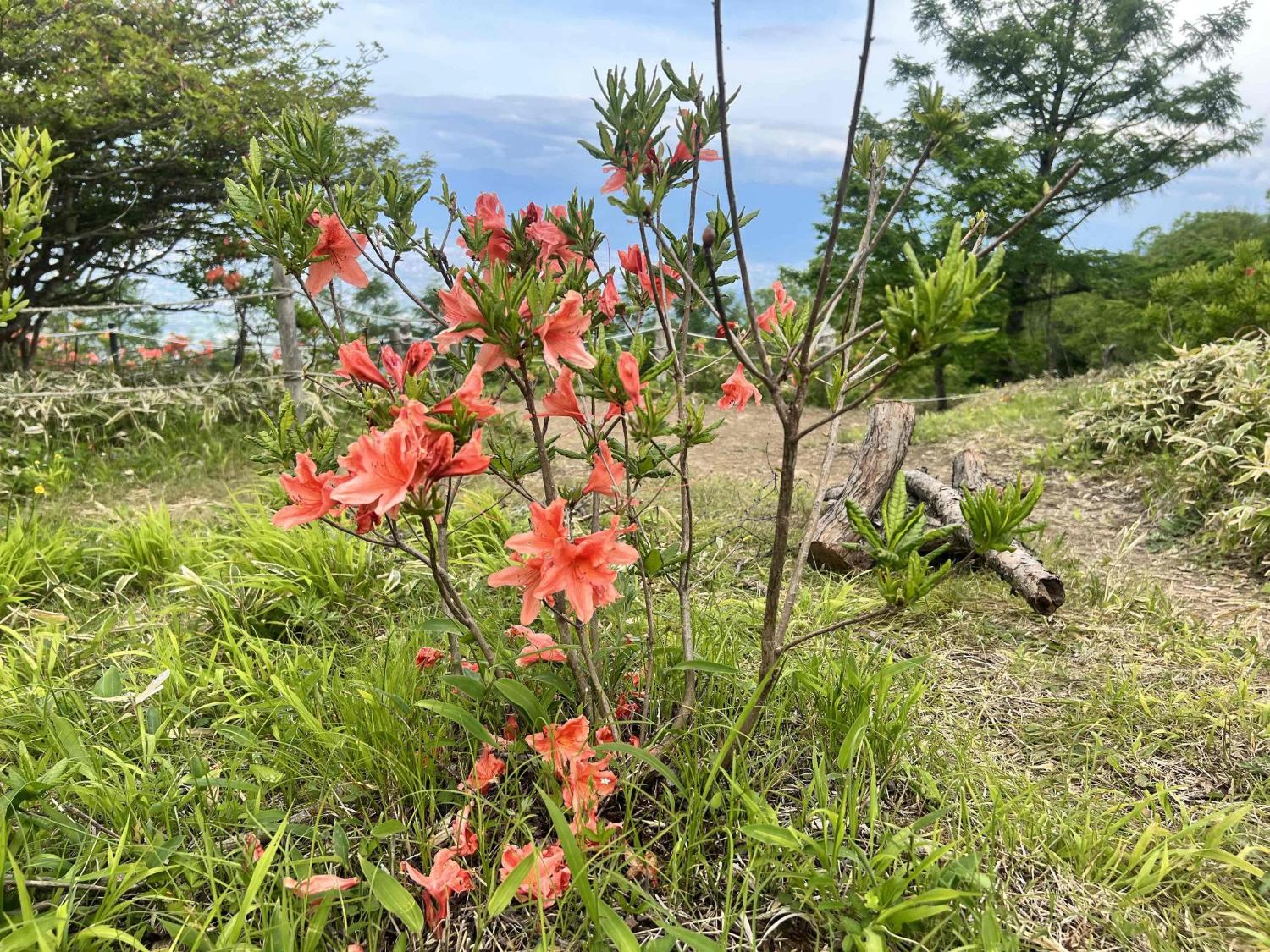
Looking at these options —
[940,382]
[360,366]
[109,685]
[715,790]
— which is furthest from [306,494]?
[940,382]

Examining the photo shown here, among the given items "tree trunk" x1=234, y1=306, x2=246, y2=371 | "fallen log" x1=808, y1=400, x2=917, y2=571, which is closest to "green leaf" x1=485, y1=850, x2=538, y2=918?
"fallen log" x1=808, y1=400, x2=917, y2=571

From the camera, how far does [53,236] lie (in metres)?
5.87

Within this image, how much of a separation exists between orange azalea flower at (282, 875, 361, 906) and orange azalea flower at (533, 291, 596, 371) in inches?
35.5

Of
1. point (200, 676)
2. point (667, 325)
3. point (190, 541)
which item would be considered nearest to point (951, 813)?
point (667, 325)

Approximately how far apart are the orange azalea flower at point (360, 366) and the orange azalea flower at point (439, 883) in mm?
790

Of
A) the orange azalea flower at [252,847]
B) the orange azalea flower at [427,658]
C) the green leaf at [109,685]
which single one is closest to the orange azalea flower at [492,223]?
the orange azalea flower at [427,658]

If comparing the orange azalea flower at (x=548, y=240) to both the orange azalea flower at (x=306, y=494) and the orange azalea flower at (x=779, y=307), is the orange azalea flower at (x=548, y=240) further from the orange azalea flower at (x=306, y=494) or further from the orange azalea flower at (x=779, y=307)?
the orange azalea flower at (x=306, y=494)

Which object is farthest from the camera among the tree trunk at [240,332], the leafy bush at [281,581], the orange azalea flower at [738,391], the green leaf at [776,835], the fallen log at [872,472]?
the tree trunk at [240,332]

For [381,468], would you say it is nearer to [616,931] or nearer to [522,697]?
[522,697]

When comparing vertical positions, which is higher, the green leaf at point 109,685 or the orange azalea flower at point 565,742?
the orange azalea flower at point 565,742

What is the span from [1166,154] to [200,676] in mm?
16996

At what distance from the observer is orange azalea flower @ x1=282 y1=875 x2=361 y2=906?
121 cm

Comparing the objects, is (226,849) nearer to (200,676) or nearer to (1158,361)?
(200,676)

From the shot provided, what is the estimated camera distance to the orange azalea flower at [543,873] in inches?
47.5
